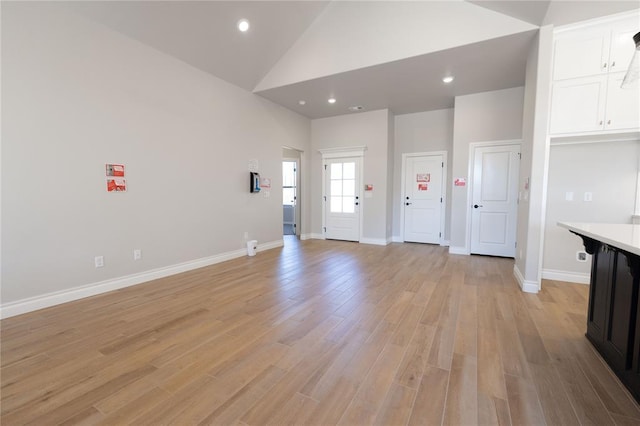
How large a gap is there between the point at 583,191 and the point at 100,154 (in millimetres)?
6080

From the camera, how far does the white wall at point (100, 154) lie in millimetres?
2703

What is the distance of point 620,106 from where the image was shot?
302 cm

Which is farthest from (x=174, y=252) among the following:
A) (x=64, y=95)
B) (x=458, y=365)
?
(x=458, y=365)

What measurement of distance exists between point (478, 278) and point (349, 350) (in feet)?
8.91

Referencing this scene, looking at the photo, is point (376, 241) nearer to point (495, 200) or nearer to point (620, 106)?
point (495, 200)

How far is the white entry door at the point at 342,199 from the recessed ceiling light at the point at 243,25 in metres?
3.56

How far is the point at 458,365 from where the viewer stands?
75.2 inches

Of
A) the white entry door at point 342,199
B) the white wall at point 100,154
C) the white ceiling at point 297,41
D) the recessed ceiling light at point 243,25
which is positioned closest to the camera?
the white wall at point 100,154

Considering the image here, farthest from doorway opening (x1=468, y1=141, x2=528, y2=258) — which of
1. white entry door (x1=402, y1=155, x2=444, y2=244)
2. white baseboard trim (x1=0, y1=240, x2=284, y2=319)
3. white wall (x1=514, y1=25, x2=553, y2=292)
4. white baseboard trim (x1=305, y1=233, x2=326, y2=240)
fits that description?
white baseboard trim (x1=0, y1=240, x2=284, y2=319)

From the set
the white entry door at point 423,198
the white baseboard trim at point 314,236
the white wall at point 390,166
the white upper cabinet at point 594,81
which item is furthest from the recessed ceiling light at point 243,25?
the white baseboard trim at point 314,236

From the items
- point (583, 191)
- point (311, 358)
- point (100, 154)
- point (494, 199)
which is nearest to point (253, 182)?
point (100, 154)

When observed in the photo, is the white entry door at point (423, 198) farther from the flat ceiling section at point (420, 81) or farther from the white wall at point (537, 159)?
the white wall at point (537, 159)

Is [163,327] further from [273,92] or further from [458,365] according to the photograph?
[273,92]

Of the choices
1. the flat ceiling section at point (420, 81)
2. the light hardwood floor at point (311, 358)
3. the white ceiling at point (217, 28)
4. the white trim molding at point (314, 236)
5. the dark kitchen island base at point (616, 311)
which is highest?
the white ceiling at point (217, 28)
